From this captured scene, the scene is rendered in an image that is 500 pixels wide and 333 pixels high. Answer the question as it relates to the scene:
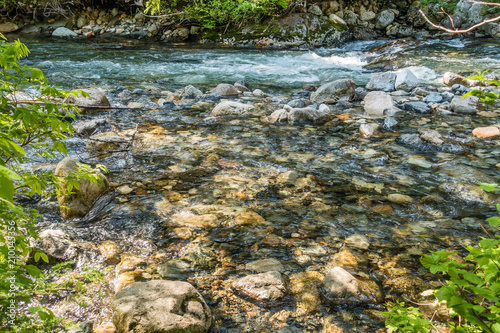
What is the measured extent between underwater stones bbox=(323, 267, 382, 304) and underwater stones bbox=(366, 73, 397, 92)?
241 inches

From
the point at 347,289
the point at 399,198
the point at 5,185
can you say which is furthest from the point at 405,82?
the point at 5,185

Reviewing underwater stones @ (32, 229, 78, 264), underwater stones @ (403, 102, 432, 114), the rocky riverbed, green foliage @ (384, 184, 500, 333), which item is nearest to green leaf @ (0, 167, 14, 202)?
the rocky riverbed

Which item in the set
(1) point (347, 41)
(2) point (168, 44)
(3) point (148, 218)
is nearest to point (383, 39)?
(1) point (347, 41)

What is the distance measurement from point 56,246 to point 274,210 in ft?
5.90

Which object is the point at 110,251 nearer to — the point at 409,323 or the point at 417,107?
the point at 409,323

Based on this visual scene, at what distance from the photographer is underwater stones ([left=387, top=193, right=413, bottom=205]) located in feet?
10.6

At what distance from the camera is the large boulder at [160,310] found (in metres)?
1.73

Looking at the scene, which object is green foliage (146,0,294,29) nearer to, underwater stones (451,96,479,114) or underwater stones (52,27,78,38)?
underwater stones (52,27,78,38)

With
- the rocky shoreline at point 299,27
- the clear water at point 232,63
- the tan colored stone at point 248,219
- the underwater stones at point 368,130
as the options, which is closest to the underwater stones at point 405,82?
the clear water at point 232,63

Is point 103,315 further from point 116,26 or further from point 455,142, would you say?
point 116,26

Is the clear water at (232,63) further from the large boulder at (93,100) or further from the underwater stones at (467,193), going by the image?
the underwater stones at (467,193)

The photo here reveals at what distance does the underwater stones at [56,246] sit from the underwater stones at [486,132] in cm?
529

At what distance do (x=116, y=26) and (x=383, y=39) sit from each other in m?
12.9

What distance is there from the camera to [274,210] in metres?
3.10
